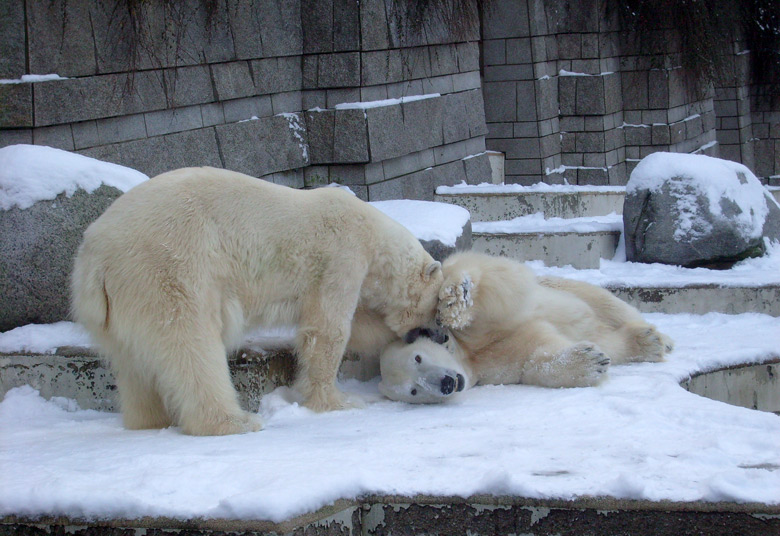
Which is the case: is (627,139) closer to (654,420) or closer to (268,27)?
(268,27)

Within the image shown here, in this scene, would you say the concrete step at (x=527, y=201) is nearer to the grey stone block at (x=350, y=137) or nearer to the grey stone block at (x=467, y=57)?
the grey stone block at (x=467, y=57)

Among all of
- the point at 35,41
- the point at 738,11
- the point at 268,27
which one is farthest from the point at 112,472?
the point at 738,11

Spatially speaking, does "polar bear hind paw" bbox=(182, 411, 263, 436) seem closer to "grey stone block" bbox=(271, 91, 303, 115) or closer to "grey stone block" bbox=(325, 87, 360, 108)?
"grey stone block" bbox=(271, 91, 303, 115)

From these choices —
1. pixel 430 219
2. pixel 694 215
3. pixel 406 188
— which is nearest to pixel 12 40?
pixel 430 219

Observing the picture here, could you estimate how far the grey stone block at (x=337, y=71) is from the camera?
6754mm

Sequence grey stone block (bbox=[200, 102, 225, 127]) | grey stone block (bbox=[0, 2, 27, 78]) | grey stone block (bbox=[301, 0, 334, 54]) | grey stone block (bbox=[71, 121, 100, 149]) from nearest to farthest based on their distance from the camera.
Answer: grey stone block (bbox=[0, 2, 27, 78]) < grey stone block (bbox=[71, 121, 100, 149]) < grey stone block (bbox=[200, 102, 225, 127]) < grey stone block (bbox=[301, 0, 334, 54])

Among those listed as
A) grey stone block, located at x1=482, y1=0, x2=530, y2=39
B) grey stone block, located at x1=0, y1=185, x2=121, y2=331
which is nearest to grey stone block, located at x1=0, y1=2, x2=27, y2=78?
grey stone block, located at x1=0, y1=185, x2=121, y2=331

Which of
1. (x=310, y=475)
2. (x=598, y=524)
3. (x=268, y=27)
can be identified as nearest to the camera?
(x=598, y=524)

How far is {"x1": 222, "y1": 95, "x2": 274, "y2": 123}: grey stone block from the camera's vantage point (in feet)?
19.8

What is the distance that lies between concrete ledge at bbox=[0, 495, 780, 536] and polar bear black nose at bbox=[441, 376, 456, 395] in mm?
1045

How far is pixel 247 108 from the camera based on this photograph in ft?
20.4

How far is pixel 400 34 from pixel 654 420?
4.96m

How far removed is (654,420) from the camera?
9.68ft

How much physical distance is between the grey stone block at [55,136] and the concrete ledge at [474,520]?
2.89 m
